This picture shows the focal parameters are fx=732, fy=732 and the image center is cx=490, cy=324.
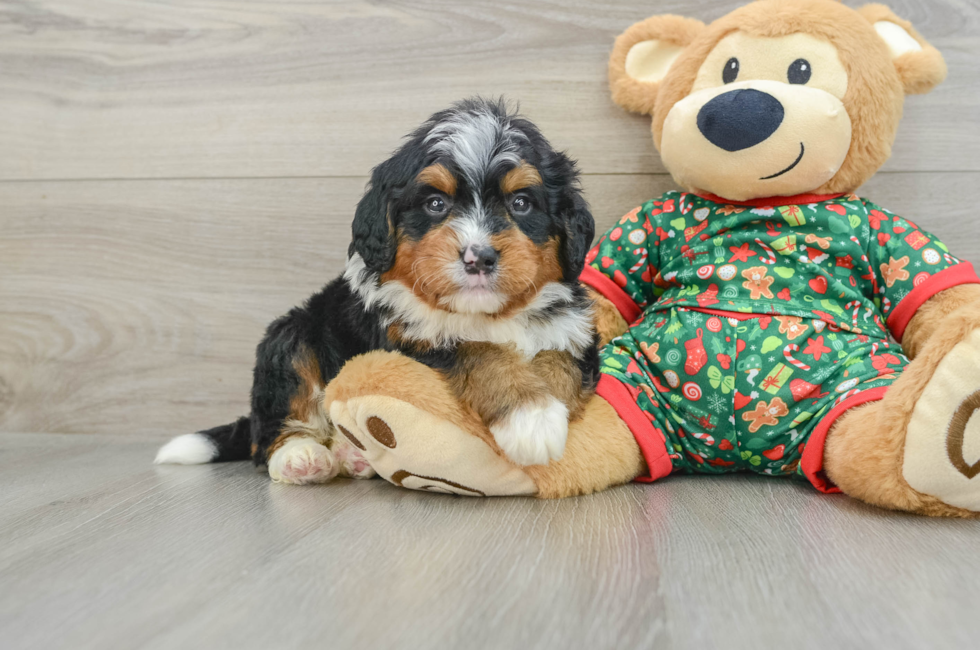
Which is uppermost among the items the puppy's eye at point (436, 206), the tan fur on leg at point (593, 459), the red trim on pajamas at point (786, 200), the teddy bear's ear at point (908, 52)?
the teddy bear's ear at point (908, 52)

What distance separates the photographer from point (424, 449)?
151 centimetres

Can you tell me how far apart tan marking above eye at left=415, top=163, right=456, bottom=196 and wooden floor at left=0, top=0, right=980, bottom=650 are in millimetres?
663

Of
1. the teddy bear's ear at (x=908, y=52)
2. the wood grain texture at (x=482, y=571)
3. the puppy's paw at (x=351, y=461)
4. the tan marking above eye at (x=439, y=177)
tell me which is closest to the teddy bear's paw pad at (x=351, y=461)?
the puppy's paw at (x=351, y=461)

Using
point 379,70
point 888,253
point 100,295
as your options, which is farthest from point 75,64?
point 888,253

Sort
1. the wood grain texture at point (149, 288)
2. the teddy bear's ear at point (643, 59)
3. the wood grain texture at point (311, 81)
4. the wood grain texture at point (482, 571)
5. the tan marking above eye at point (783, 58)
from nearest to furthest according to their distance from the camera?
the wood grain texture at point (482, 571)
the tan marking above eye at point (783, 58)
the teddy bear's ear at point (643, 59)
the wood grain texture at point (311, 81)
the wood grain texture at point (149, 288)

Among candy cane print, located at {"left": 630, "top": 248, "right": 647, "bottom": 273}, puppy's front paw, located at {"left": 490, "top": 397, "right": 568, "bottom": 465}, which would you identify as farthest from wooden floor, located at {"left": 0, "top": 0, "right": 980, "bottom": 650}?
candy cane print, located at {"left": 630, "top": 248, "right": 647, "bottom": 273}

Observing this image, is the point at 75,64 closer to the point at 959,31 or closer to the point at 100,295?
the point at 100,295

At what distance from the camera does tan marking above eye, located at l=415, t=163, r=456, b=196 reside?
4.83 feet

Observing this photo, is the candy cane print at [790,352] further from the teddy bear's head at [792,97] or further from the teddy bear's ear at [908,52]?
the teddy bear's ear at [908,52]

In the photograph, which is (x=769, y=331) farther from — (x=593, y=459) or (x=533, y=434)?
(x=533, y=434)

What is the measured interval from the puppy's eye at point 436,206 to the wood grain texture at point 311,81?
94 centimetres

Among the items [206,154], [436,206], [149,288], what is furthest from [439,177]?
[149,288]

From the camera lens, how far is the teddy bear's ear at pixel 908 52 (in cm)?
186

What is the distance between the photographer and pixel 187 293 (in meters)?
2.51
